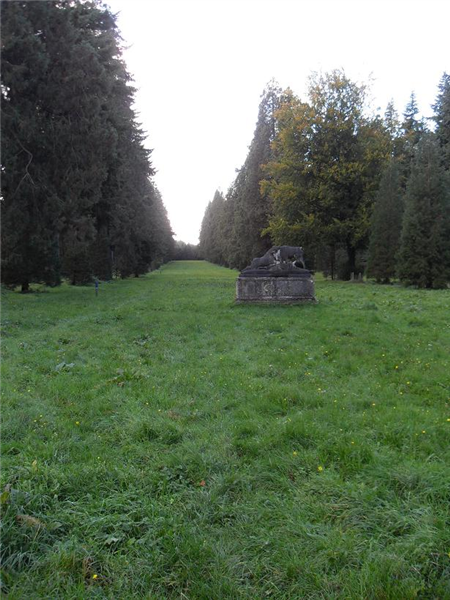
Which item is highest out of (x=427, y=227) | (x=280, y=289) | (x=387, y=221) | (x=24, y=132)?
(x=24, y=132)

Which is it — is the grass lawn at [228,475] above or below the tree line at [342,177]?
below

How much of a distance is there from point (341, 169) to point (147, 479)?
25.6m

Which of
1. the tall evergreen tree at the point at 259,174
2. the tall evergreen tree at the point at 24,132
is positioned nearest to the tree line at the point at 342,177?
the tall evergreen tree at the point at 259,174

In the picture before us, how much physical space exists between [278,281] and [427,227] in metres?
11.2

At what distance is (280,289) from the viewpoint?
1418cm

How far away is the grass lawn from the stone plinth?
6.84 meters

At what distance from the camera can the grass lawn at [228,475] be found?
2.42 m

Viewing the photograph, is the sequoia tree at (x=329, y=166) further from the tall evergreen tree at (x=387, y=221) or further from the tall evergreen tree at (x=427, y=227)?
the tall evergreen tree at (x=427, y=227)

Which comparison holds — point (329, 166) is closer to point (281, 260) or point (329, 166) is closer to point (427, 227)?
point (427, 227)

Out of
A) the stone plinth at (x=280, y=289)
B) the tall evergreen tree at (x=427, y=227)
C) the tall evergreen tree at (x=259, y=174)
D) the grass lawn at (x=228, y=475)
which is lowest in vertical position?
the grass lawn at (x=228, y=475)

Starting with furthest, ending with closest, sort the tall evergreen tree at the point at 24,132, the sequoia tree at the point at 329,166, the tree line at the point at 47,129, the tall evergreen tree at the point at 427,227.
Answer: the sequoia tree at the point at 329,166 → the tall evergreen tree at the point at 427,227 → the tree line at the point at 47,129 → the tall evergreen tree at the point at 24,132

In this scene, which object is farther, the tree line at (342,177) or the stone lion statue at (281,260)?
the tree line at (342,177)

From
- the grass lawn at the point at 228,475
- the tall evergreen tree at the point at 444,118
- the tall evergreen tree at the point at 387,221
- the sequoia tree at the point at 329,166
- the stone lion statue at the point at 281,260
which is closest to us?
the grass lawn at the point at 228,475

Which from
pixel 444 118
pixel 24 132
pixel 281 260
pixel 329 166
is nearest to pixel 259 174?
pixel 329 166
